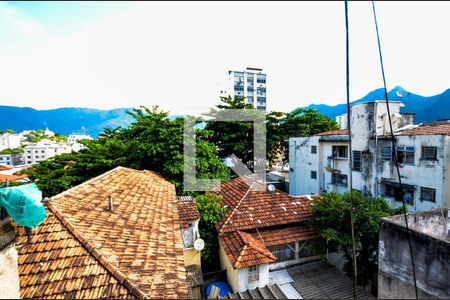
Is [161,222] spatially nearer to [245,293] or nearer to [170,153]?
[245,293]

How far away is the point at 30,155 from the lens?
53.9 m

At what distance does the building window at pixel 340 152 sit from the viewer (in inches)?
666

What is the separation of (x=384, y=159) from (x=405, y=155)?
4.01 feet

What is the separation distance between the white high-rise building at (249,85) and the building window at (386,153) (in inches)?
1536

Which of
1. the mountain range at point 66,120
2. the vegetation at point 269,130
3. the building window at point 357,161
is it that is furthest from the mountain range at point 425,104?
the mountain range at point 66,120

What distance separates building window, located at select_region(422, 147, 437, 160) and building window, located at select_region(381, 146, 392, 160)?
182 centimetres

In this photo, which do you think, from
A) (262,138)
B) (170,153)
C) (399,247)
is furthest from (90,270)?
(262,138)

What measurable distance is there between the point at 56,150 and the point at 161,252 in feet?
200

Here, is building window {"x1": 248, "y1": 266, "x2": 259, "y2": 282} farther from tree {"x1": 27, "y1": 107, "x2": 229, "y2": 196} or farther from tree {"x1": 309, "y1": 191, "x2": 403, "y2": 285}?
tree {"x1": 27, "y1": 107, "x2": 229, "y2": 196}

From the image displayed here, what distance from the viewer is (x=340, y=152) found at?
1739 centimetres

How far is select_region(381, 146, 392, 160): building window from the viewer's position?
1398cm

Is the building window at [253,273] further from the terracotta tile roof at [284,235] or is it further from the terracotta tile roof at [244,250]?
the terracotta tile roof at [284,235]

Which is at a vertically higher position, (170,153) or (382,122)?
(382,122)

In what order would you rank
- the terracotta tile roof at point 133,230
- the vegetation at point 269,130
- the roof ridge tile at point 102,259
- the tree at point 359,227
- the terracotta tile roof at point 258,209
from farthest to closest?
1. the vegetation at point 269,130
2. the terracotta tile roof at point 258,209
3. the tree at point 359,227
4. the terracotta tile roof at point 133,230
5. the roof ridge tile at point 102,259
